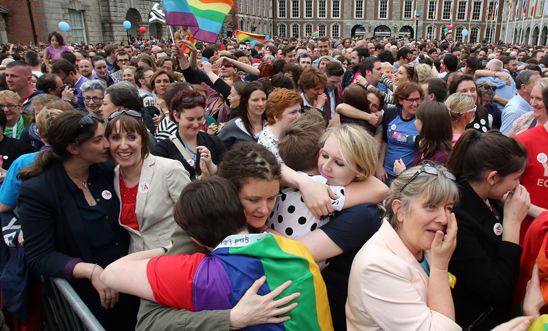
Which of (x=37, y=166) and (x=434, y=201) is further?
(x=37, y=166)

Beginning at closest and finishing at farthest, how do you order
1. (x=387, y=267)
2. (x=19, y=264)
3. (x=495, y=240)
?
1. (x=387, y=267)
2. (x=495, y=240)
3. (x=19, y=264)

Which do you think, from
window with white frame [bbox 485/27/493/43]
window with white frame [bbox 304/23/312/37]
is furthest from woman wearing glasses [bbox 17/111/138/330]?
window with white frame [bbox 485/27/493/43]

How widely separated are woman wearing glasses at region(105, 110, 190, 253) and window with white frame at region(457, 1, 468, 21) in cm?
7619

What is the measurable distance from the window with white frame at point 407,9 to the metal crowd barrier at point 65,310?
73392 mm

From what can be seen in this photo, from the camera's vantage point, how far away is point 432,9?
66.4 meters

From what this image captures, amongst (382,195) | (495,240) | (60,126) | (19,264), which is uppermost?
(60,126)

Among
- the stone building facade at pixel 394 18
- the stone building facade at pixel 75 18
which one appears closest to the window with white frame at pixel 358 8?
the stone building facade at pixel 394 18

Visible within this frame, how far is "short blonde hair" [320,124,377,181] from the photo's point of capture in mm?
2068

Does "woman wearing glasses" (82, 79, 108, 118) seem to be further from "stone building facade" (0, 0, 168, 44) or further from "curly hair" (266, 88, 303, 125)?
"stone building facade" (0, 0, 168, 44)

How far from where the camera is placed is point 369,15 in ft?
224

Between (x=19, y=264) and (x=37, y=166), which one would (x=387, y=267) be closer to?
(x=37, y=166)

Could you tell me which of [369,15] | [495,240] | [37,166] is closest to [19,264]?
[37,166]

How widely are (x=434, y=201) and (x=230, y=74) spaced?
5.48 meters

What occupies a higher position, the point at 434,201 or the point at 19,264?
the point at 434,201
